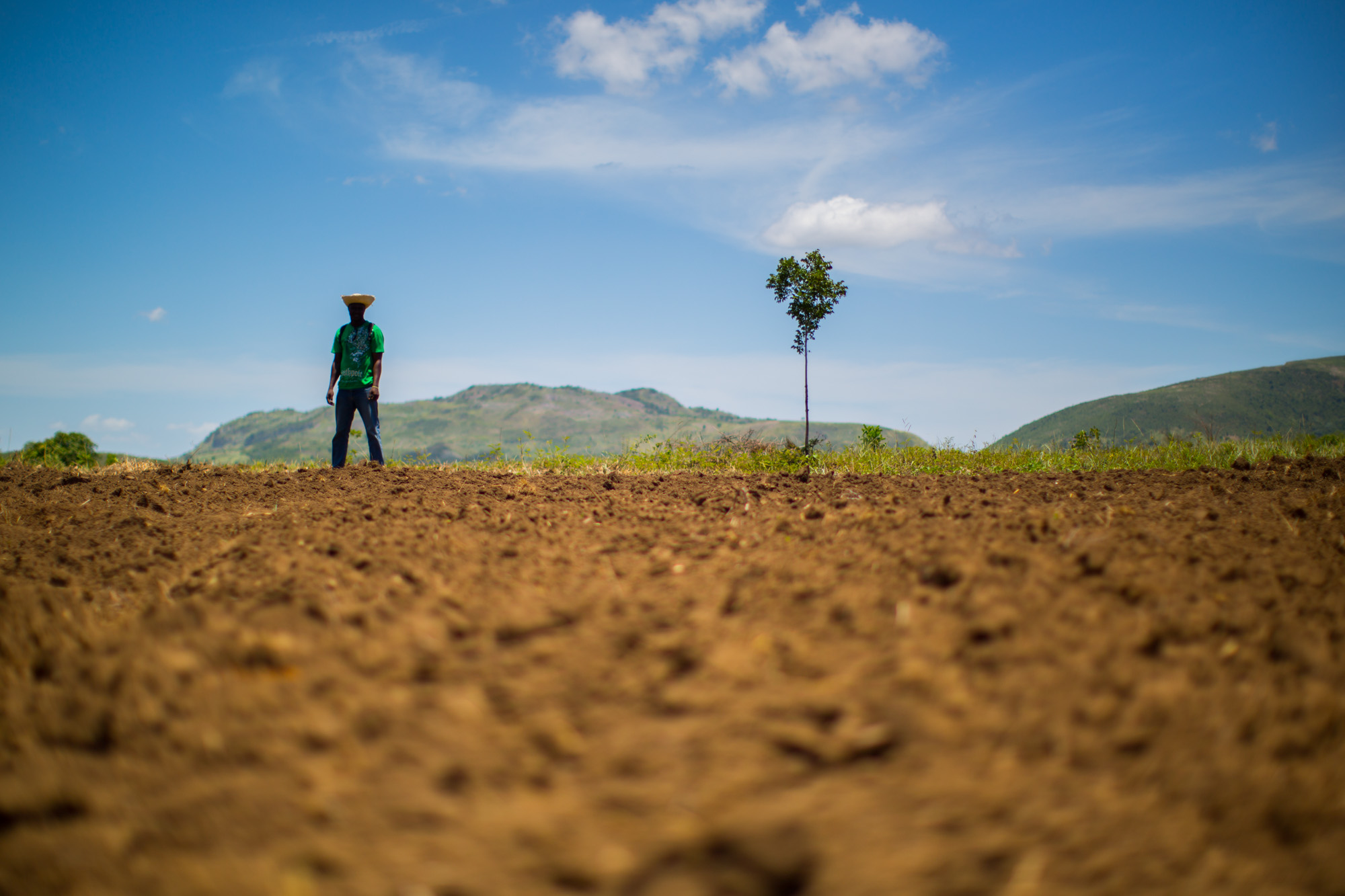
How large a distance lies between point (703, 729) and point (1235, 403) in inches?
6438

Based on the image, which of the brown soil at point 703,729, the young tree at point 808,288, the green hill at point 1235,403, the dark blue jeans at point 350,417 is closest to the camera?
the brown soil at point 703,729

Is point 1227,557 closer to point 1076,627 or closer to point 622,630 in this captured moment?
point 1076,627

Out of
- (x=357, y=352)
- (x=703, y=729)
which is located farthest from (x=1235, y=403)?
(x=703, y=729)

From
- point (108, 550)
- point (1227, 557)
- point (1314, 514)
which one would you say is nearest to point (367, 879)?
point (1227, 557)

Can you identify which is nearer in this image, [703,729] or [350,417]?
[703,729]

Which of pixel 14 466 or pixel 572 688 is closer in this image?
pixel 572 688

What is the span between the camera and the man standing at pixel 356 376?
26.4ft

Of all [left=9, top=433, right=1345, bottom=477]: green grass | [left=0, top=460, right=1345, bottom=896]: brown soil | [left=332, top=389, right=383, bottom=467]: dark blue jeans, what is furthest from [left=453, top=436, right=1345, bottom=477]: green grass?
[left=0, top=460, right=1345, bottom=896]: brown soil

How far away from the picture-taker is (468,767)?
122 cm

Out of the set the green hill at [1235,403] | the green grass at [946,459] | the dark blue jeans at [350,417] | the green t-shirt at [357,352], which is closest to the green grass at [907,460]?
the green grass at [946,459]

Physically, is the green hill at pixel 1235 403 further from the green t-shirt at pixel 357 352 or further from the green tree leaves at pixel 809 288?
the green t-shirt at pixel 357 352

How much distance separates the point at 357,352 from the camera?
27.0ft

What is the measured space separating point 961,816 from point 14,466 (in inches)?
423

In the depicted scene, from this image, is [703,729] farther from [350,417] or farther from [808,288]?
[808,288]
